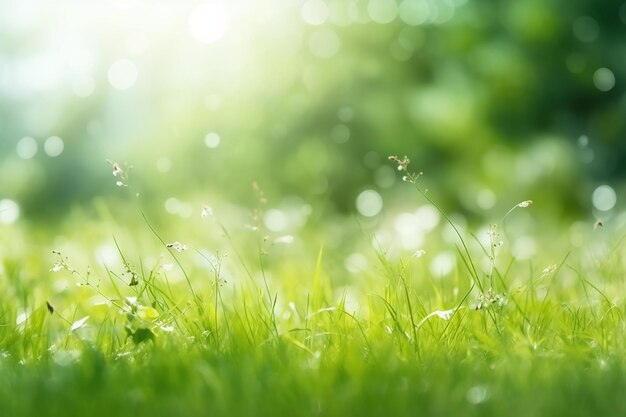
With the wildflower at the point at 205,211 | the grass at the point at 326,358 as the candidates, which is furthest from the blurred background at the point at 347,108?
the wildflower at the point at 205,211

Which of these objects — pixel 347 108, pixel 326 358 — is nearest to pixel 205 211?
pixel 326 358

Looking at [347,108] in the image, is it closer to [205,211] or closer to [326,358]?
[205,211]

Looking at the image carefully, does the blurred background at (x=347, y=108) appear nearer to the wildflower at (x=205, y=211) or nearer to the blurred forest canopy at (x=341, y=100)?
the blurred forest canopy at (x=341, y=100)

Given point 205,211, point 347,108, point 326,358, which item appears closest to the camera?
point 326,358

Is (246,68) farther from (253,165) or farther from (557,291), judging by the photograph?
(557,291)

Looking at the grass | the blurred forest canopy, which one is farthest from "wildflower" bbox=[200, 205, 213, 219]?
the blurred forest canopy

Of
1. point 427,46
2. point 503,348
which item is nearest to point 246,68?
point 427,46

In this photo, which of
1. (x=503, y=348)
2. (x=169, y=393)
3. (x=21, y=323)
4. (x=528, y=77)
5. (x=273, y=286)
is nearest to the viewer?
(x=169, y=393)
